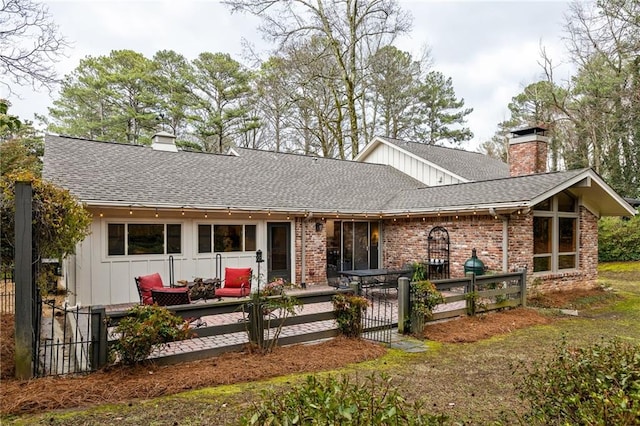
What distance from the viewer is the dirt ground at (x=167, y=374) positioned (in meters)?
4.19

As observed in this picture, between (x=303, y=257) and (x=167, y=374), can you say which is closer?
(x=167, y=374)

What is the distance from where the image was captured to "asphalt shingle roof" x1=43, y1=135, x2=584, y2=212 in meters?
10.4

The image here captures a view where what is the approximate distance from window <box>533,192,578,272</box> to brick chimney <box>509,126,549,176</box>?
8.82ft

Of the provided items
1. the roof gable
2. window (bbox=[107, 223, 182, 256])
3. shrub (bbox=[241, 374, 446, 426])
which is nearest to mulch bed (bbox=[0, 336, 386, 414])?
shrub (bbox=[241, 374, 446, 426])

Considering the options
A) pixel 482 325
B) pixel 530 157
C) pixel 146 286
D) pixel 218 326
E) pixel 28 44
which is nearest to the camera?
pixel 218 326

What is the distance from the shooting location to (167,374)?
4.97 metres

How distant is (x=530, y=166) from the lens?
14477mm

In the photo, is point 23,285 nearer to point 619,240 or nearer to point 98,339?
point 98,339

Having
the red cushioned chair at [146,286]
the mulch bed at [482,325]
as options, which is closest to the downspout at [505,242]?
the mulch bed at [482,325]

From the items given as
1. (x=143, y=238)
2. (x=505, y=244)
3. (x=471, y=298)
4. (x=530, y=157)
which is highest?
(x=530, y=157)

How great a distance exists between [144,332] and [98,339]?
54cm

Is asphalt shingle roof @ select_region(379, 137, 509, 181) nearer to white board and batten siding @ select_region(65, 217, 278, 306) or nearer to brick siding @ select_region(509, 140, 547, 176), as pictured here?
brick siding @ select_region(509, 140, 547, 176)

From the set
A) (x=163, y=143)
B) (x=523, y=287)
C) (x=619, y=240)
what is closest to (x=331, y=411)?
(x=523, y=287)

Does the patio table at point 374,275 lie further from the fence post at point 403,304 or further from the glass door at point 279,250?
the fence post at point 403,304
